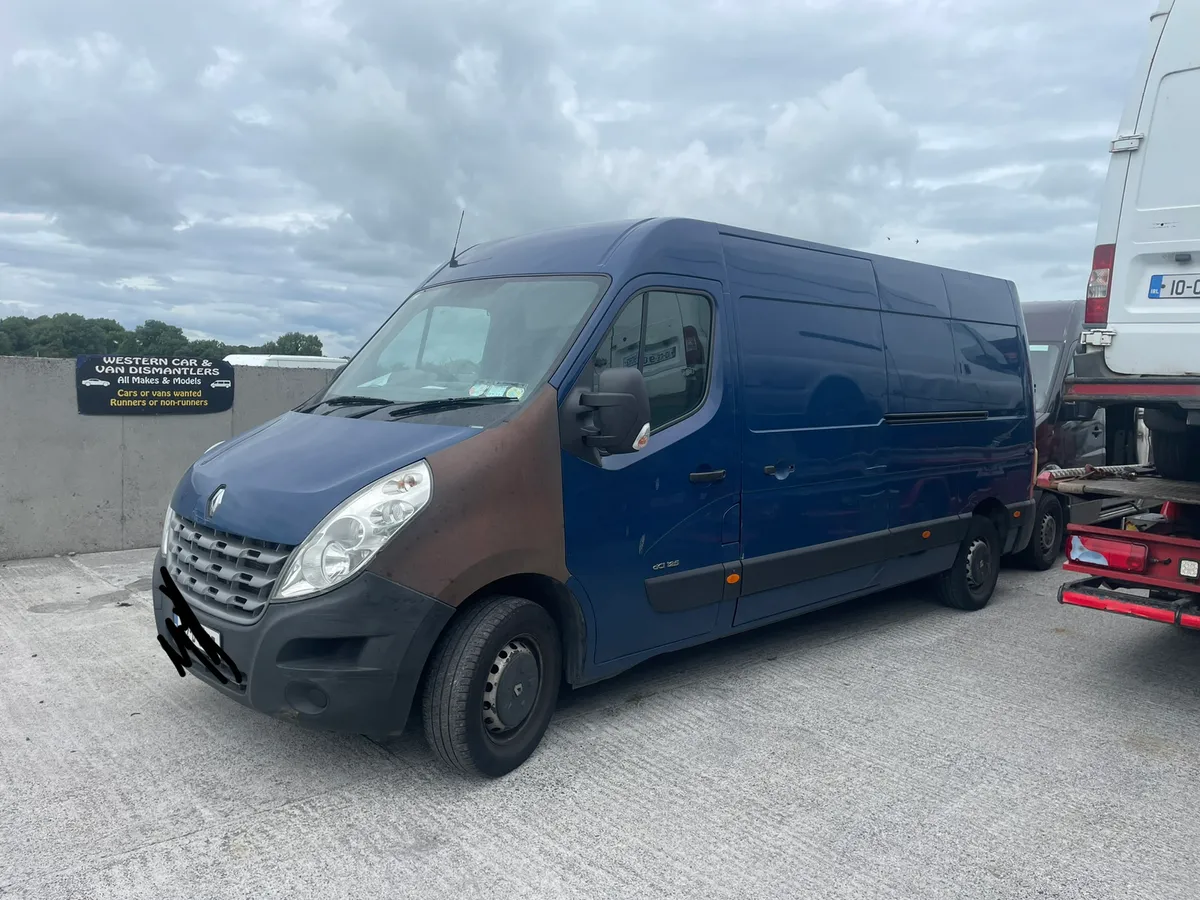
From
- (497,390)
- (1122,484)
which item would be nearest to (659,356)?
(497,390)

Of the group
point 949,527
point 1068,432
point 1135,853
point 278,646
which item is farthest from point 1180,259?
point 278,646

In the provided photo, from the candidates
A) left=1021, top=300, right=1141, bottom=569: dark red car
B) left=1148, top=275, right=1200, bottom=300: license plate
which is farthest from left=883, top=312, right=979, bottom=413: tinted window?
left=1021, top=300, right=1141, bottom=569: dark red car

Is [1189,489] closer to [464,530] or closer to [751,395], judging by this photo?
[751,395]

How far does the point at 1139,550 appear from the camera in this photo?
505cm

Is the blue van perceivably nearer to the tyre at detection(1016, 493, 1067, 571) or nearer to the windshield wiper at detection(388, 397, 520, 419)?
the windshield wiper at detection(388, 397, 520, 419)

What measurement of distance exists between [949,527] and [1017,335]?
2.01 metres

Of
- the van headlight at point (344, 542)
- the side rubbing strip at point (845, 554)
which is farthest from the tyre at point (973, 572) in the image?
the van headlight at point (344, 542)

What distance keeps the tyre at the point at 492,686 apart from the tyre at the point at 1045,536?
600cm

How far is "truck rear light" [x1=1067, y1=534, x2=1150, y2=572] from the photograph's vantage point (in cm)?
505

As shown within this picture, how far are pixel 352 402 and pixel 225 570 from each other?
1.09 m

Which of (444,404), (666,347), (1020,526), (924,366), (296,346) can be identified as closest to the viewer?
(444,404)

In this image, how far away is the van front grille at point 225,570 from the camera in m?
3.51

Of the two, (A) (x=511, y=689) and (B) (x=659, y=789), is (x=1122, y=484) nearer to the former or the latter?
(B) (x=659, y=789)

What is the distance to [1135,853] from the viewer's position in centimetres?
347
